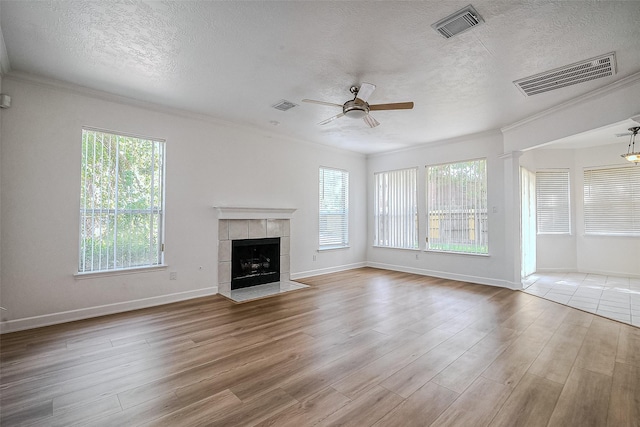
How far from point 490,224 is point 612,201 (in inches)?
124

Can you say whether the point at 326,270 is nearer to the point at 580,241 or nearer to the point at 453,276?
the point at 453,276

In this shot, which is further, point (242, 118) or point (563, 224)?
point (563, 224)

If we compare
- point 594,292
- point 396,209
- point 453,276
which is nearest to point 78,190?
point 396,209

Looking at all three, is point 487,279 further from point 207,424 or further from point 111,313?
point 111,313

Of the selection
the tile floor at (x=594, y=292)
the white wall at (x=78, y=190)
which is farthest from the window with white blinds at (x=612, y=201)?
the white wall at (x=78, y=190)

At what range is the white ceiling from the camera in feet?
7.61

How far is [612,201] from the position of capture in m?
6.20

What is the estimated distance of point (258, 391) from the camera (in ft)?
6.97

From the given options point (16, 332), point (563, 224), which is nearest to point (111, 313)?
point (16, 332)

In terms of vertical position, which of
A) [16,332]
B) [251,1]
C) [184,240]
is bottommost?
[16,332]

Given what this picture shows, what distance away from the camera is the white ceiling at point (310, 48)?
7.61 feet

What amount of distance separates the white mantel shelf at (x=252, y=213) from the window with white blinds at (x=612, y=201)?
664 centimetres

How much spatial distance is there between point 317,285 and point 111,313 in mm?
3195

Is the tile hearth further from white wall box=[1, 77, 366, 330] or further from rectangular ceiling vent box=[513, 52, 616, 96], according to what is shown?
rectangular ceiling vent box=[513, 52, 616, 96]
